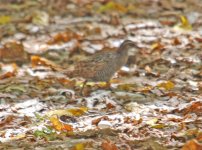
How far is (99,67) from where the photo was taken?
8383 millimetres

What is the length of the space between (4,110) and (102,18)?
5.01m

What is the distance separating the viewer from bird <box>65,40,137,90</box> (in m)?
8.29

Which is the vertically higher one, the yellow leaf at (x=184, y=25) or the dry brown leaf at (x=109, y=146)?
the yellow leaf at (x=184, y=25)

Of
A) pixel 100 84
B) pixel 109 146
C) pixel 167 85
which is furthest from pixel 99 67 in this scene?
pixel 109 146

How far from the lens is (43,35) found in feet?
37.9

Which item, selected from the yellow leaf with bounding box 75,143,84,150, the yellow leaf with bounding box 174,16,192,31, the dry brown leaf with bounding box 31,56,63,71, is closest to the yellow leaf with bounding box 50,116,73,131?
the yellow leaf with bounding box 75,143,84,150

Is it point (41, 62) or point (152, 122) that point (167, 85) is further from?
point (41, 62)

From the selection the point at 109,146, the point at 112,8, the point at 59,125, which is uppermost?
the point at 112,8

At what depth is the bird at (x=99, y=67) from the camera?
27.2 feet

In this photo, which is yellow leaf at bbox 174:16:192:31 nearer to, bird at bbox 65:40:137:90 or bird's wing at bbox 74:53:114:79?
bird at bbox 65:40:137:90

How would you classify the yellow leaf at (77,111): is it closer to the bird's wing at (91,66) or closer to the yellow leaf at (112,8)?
the bird's wing at (91,66)

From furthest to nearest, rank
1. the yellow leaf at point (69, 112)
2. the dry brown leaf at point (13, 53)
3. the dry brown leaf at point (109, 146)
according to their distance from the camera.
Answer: the dry brown leaf at point (13, 53) < the yellow leaf at point (69, 112) < the dry brown leaf at point (109, 146)

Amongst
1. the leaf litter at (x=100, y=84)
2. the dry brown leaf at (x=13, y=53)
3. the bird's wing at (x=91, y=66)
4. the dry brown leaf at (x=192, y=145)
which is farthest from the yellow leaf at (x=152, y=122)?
the dry brown leaf at (x=13, y=53)

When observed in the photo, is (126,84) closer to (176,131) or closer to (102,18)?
(176,131)
